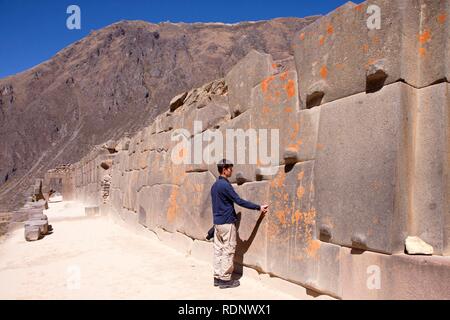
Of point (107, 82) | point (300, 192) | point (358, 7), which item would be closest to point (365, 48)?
point (358, 7)

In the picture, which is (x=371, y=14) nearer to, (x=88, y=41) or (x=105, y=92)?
(x=105, y=92)

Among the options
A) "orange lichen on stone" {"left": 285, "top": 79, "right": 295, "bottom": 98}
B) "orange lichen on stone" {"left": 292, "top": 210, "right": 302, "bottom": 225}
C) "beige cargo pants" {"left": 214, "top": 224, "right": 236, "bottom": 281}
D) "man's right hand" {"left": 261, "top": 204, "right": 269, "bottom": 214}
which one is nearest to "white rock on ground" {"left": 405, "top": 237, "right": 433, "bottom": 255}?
"orange lichen on stone" {"left": 292, "top": 210, "right": 302, "bottom": 225}

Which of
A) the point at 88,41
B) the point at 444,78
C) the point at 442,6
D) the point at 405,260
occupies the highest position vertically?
the point at 88,41

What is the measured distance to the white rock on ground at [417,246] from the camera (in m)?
2.28

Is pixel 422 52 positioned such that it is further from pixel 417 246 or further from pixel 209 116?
pixel 209 116

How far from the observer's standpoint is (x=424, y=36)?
8.11 feet

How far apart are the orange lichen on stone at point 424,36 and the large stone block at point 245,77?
1.48 meters

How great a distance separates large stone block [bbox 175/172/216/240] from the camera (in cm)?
463

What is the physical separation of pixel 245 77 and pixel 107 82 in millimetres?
51657

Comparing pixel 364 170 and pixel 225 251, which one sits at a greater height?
pixel 364 170

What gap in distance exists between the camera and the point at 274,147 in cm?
353

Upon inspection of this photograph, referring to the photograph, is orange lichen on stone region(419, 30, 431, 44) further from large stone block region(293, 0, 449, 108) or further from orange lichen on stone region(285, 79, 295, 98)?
orange lichen on stone region(285, 79, 295, 98)
